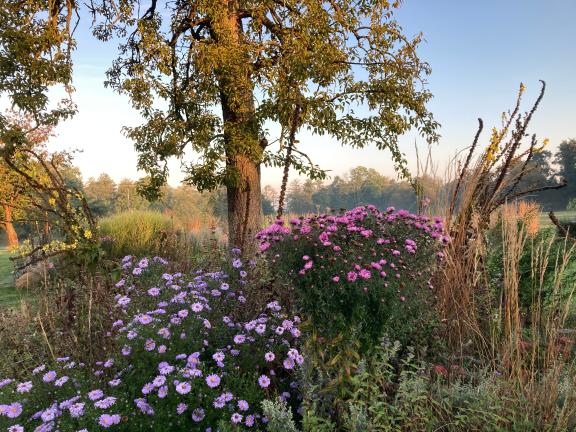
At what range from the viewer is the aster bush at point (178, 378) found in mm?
2523

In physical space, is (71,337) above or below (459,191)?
below

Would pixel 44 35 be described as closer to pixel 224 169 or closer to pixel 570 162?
pixel 224 169

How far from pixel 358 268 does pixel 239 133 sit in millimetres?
6548

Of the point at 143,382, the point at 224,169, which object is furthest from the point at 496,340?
the point at 224,169

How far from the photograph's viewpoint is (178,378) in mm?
2553

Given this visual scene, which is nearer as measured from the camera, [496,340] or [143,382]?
[143,382]

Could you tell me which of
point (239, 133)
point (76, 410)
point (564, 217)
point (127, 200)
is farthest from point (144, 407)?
point (127, 200)

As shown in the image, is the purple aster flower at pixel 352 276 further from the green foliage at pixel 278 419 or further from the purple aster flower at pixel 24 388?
the purple aster flower at pixel 24 388

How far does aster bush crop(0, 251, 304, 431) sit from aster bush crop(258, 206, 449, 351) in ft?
0.86

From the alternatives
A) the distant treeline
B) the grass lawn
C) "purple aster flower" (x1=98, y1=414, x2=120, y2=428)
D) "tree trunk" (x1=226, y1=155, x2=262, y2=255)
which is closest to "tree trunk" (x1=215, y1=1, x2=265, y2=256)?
"tree trunk" (x1=226, y1=155, x2=262, y2=255)

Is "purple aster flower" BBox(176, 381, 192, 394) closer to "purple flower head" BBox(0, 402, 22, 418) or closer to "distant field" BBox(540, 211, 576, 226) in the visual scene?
"purple flower head" BBox(0, 402, 22, 418)

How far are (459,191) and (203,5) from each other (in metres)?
6.07

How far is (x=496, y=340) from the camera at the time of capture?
3.77 metres

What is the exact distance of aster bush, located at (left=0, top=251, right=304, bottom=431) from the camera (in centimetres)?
252
